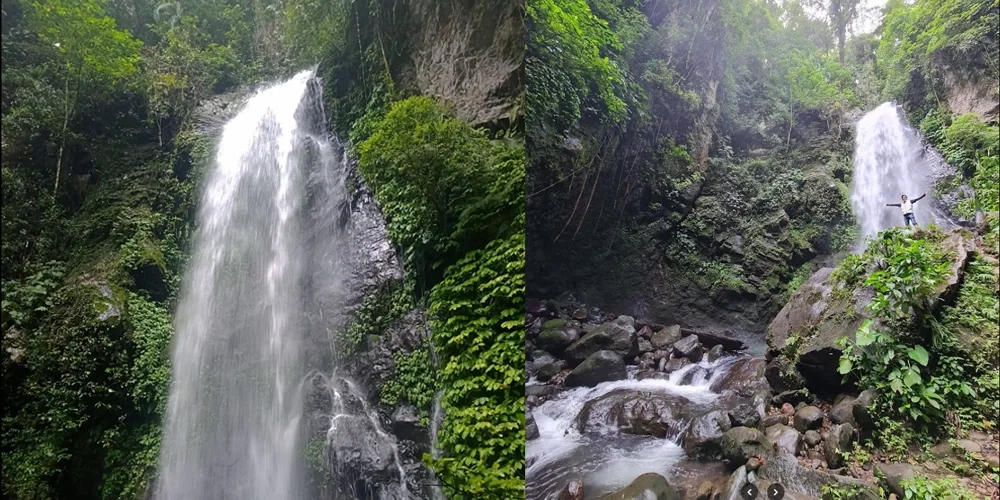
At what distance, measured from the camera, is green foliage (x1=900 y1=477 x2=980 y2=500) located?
5.16 feet

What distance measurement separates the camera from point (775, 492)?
179cm

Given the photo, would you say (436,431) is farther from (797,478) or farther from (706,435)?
(797,478)

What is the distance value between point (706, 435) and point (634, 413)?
28 centimetres

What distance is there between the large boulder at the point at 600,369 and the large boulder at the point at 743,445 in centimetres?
45

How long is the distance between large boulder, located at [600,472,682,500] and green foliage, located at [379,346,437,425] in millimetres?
887

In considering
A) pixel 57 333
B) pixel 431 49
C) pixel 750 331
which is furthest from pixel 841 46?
pixel 57 333

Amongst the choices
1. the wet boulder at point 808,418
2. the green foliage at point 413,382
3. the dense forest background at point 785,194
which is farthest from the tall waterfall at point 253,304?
the wet boulder at point 808,418

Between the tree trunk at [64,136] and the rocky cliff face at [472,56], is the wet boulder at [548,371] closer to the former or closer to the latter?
the rocky cliff face at [472,56]

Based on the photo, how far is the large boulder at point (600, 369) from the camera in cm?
216

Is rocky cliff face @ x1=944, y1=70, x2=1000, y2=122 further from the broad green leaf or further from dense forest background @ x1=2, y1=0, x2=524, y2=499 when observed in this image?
dense forest background @ x1=2, y1=0, x2=524, y2=499

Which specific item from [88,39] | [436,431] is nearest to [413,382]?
[436,431]

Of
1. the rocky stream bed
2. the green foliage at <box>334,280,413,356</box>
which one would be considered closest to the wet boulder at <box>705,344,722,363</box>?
the rocky stream bed

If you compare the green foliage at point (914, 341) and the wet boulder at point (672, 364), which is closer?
the green foliage at point (914, 341)

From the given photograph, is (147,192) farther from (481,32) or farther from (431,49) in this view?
(481,32)
